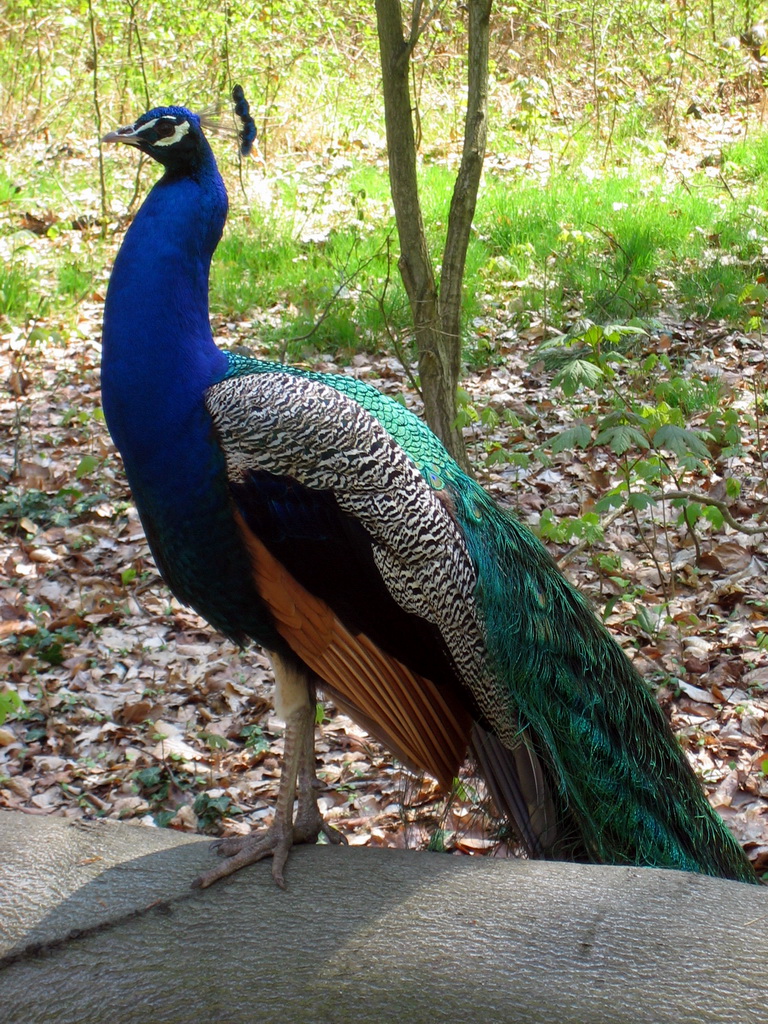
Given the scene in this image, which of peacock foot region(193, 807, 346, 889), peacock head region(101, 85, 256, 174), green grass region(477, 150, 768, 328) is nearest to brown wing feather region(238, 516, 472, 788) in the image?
peacock foot region(193, 807, 346, 889)

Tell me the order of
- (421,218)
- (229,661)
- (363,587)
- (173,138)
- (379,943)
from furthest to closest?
(421,218), (229,661), (173,138), (363,587), (379,943)

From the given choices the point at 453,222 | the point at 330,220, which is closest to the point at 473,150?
the point at 453,222

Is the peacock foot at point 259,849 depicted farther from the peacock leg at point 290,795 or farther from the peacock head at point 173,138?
the peacock head at point 173,138

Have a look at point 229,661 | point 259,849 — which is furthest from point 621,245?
point 259,849

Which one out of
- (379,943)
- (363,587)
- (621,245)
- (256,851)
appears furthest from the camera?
(621,245)

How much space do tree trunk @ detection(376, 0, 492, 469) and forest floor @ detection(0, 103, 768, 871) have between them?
79 centimetres

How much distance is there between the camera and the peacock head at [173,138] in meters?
2.75

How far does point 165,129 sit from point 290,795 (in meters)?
1.81

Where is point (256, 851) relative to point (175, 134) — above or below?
below

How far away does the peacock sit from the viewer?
7.95 feet

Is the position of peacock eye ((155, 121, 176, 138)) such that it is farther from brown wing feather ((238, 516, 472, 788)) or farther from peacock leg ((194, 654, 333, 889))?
peacock leg ((194, 654, 333, 889))

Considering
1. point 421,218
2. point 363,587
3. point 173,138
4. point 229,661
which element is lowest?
point 229,661

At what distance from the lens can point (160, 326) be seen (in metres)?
2.53

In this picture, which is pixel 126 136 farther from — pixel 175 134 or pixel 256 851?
pixel 256 851
